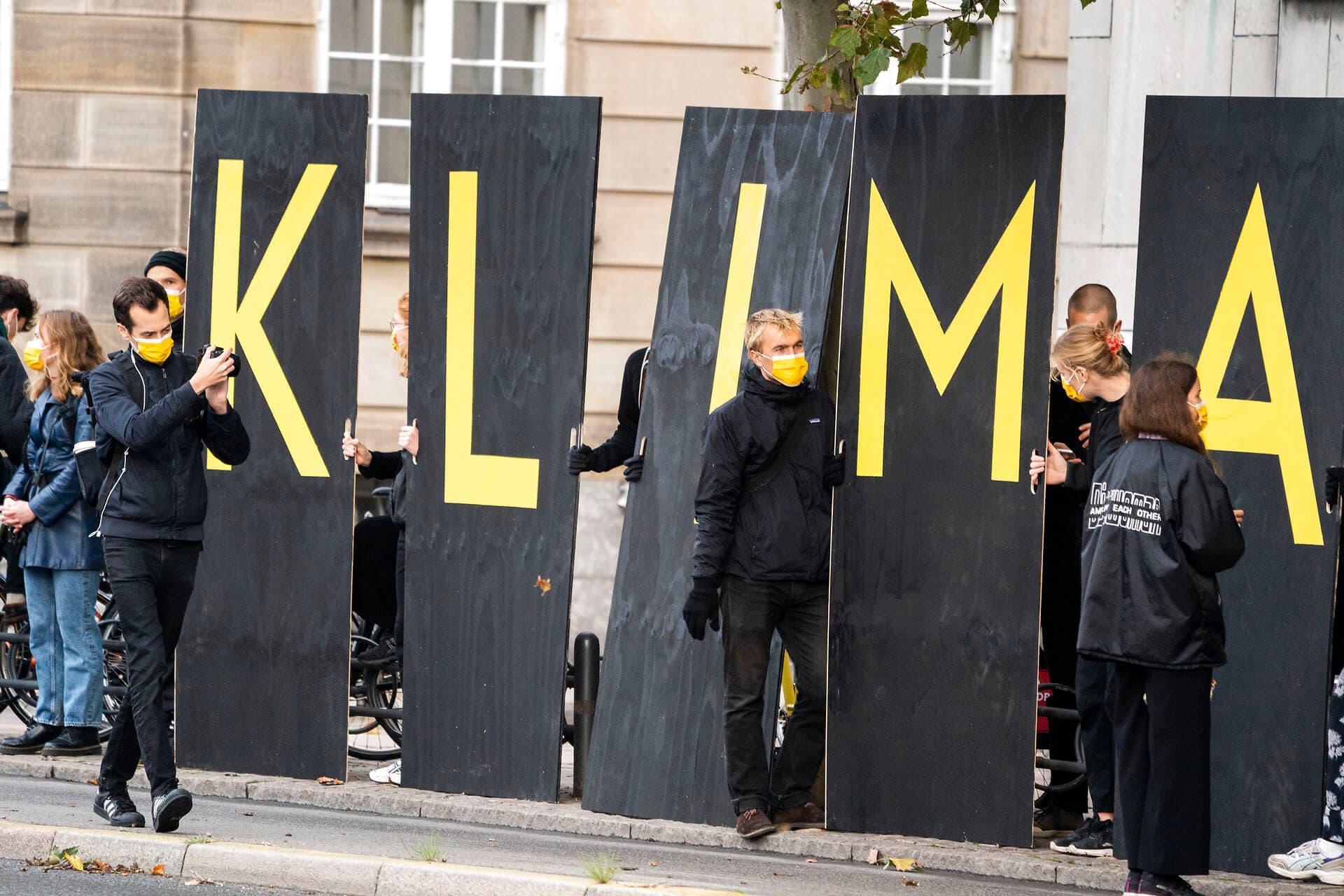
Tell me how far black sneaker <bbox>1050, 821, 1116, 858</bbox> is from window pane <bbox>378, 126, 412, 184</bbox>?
8.66 m

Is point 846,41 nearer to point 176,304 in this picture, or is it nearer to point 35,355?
point 176,304

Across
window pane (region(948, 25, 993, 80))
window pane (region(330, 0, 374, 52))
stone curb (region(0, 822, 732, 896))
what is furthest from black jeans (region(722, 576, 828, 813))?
window pane (region(330, 0, 374, 52))

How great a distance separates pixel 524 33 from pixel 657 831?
330 inches

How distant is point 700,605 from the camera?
6.59m

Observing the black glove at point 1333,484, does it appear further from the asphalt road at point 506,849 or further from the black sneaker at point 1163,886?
the asphalt road at point 506,849

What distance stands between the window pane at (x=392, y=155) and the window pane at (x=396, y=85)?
12 centimetres

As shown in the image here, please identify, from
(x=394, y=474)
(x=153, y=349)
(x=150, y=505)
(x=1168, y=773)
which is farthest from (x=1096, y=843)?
(x=153, y=349)

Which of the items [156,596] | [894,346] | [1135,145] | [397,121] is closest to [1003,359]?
[894,346]

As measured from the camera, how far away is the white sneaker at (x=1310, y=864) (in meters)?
6.18

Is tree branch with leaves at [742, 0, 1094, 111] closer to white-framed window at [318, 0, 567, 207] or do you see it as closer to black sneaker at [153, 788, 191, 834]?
black sneaker at [153, 788, 191, 834]

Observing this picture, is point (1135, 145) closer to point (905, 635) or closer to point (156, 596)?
point (905, 635)

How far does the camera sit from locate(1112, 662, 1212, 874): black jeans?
566 cm

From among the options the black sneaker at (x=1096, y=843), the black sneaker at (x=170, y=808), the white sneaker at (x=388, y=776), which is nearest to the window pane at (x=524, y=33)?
the white sneaker at (x=388, y=776)

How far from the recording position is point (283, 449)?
7637 millimetres
